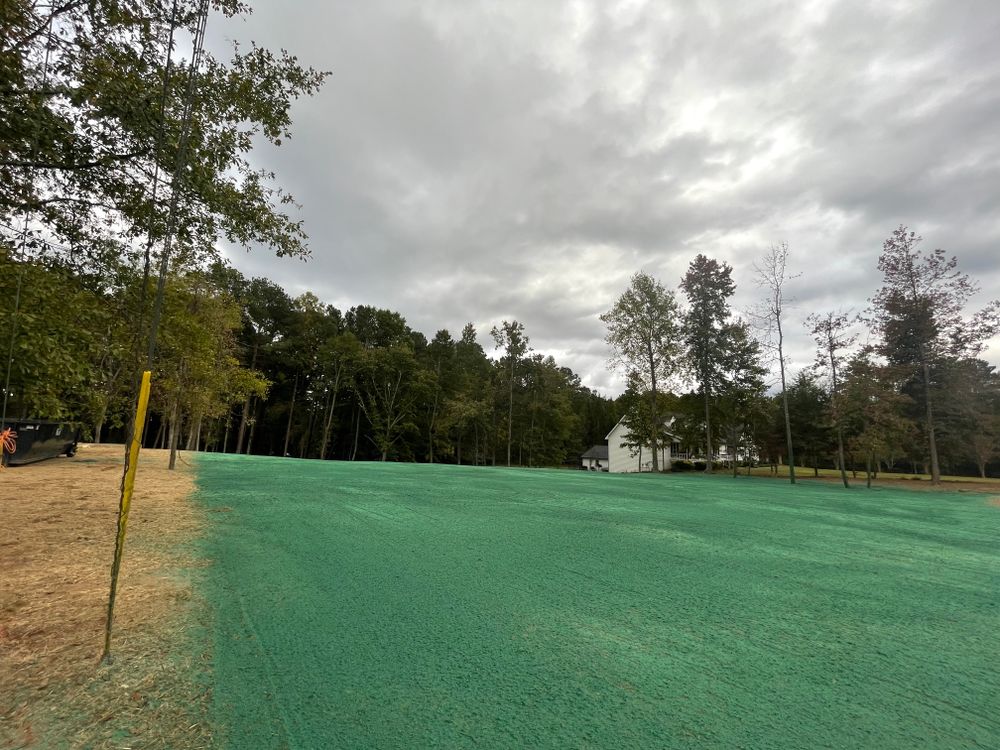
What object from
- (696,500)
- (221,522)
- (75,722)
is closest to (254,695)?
(75,722)

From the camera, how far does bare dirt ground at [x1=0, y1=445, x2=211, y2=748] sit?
1691 millimetres

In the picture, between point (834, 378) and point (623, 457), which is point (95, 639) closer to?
point (834, 378)

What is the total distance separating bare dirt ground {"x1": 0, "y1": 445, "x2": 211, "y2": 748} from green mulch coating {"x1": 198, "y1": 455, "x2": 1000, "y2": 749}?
18 cm

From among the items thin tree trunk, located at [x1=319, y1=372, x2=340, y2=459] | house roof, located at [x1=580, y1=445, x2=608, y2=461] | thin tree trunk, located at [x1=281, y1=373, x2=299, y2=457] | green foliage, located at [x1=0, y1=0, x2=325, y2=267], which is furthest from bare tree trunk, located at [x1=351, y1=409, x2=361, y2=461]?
green foliage, located at [x1=0, y1=0, x2=325, y2=267]

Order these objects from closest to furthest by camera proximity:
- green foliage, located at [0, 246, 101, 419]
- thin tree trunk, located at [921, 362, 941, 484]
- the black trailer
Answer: green foliage, located at [0, 246, 101, 419]
the black trailer
thin tree trunk, located at [921, 362, 941, 484]

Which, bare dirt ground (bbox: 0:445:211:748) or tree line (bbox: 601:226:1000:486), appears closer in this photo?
bare dirt ground (bbox: 0:445:211:748)

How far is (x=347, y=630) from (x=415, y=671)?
613 millimetres

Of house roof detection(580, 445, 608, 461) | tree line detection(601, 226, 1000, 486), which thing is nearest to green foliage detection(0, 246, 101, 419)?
tree line detection(601, 226, 1000, 486)

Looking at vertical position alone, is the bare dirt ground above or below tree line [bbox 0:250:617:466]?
below

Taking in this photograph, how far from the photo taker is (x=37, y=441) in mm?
11055

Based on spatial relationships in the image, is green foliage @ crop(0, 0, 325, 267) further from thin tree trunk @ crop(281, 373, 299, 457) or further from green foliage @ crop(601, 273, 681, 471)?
thin tree trunk @ crop(281, 373, 299, 457)

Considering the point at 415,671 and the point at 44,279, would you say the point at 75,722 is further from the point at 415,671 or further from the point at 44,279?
the point at 44,279

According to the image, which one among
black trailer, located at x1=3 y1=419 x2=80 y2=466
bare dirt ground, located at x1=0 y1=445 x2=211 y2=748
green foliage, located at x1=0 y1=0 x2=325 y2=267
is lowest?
bare dirt ground, located at x1=0 y1=445 x2=211 y2=748

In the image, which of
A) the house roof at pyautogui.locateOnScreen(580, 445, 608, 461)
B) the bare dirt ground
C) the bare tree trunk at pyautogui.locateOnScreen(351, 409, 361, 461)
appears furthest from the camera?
the house roof at pyautogui.locateOnScreen(580, 445, 608, 461)
